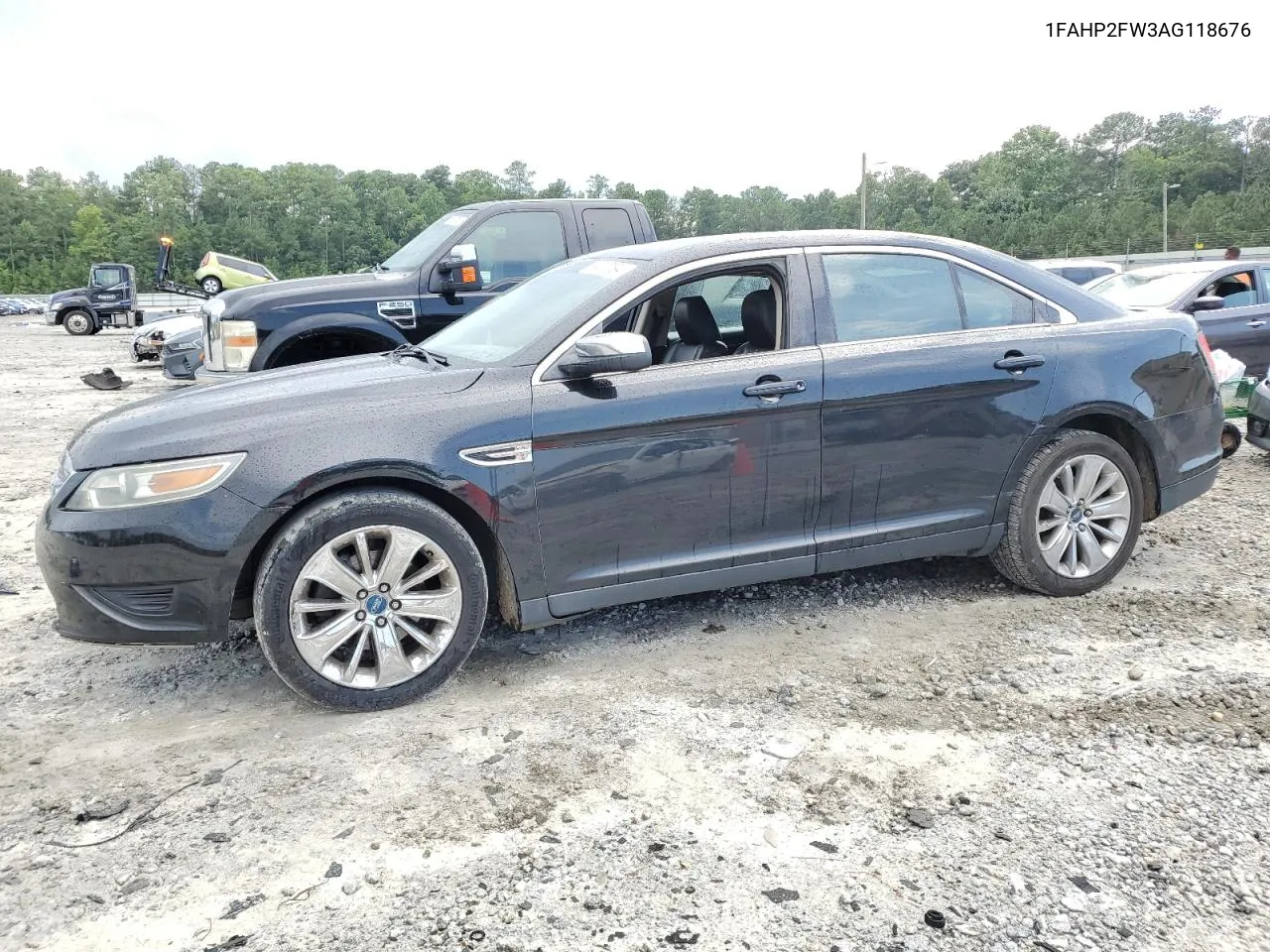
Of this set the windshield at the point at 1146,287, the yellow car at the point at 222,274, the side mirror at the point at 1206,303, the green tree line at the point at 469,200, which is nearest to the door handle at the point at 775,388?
the windshield at the point at 1146,287

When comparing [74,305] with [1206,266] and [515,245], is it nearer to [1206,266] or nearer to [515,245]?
[515,245]

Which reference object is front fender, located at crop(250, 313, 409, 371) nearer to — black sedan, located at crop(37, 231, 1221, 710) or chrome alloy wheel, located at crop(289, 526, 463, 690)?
black sedan, located at crop(37, 231, 1221, 710)

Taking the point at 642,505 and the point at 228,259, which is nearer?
the point at 642,505

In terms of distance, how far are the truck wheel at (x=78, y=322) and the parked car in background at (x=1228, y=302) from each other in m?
28.7

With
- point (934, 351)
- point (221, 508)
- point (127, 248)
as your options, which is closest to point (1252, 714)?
point (934, 351)

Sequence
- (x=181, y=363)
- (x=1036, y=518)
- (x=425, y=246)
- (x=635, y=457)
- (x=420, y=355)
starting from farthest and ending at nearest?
(x=181, y=363)
(x=425, y=246)
(x=1036, y=518)
(x=420, y=355)
(x=635, y=457)

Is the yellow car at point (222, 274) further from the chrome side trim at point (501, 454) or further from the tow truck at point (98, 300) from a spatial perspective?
the chrome side trim at point (501, 454)

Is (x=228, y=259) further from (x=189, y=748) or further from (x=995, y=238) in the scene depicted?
(x=995, y=238)

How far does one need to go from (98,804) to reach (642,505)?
2.00 metres

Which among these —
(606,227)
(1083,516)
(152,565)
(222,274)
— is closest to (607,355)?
(152,565)

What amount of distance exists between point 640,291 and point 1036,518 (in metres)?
2.04

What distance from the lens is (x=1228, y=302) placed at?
9.75 meters

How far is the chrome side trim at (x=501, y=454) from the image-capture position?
139 inches

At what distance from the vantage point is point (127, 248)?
94625 millimetres
